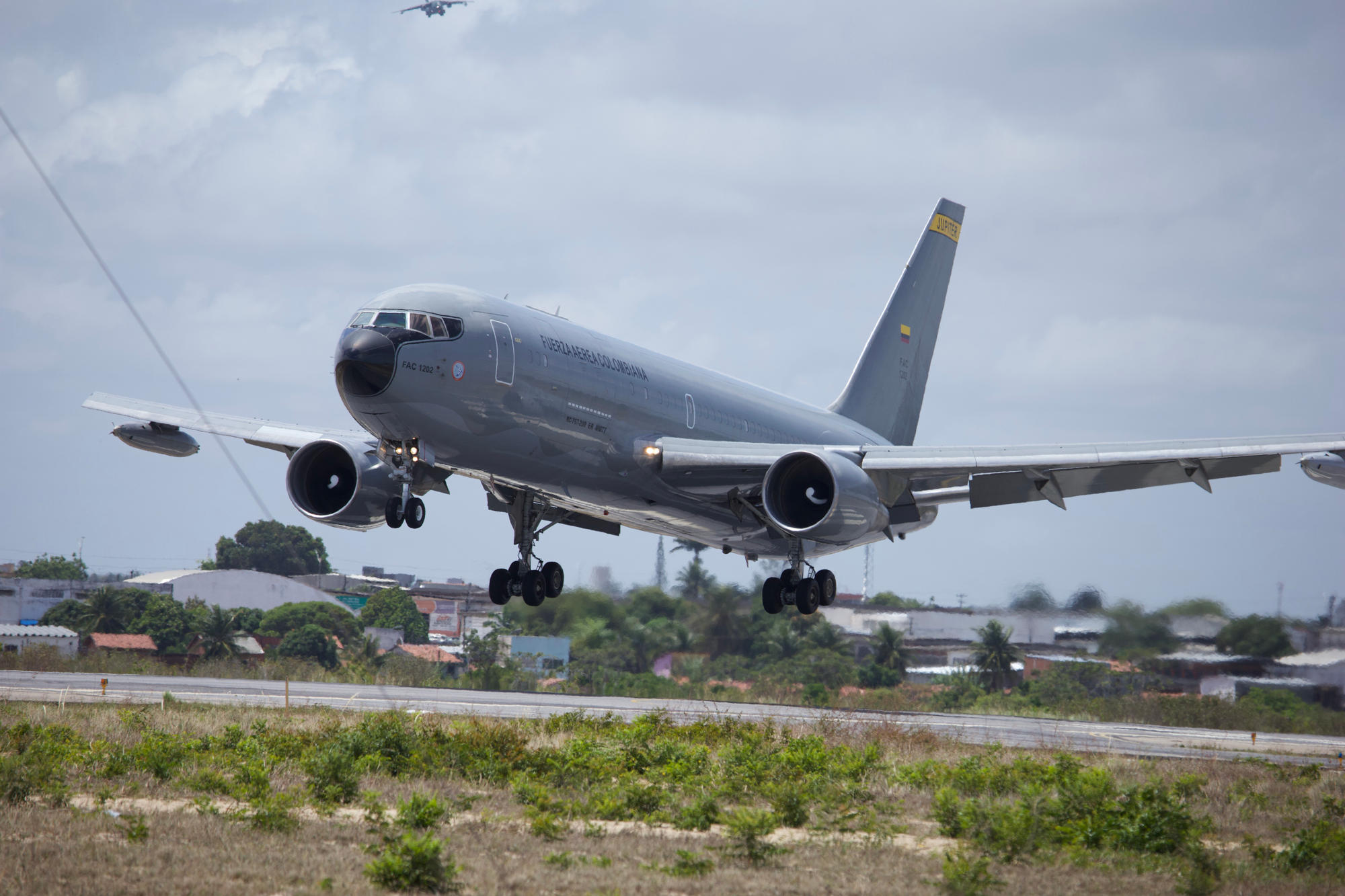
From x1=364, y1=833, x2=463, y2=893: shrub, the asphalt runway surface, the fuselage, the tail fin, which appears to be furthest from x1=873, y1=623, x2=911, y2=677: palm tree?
x1=364, y1=833, x2=463, y2=893: shrub

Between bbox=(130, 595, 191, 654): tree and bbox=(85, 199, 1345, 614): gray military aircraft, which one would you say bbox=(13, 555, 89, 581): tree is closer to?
bbox=(130, 595, 191, 654): tree

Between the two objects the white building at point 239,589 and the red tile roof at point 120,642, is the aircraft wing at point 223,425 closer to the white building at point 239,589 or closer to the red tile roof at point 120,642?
the red tile roof at point 120,642

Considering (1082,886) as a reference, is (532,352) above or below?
above

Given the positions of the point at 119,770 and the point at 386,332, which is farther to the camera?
the point at 386,332

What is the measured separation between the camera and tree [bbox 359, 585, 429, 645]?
227 feet

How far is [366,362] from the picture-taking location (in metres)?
20.1

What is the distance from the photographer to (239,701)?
2958 cm

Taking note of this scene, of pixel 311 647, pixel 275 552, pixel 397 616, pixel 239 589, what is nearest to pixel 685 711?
pixel 311 647

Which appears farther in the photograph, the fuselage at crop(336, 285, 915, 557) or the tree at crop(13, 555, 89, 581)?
the tree at crop(13, 555, 89, 581)

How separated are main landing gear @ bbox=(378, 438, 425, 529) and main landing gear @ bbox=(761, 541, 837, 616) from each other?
31.3 feet

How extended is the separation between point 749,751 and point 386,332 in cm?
902

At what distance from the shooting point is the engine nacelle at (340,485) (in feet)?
81.1

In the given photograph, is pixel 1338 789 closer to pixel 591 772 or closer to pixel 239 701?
pixel 591 772

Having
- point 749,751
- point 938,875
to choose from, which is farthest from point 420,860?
point 749,751
